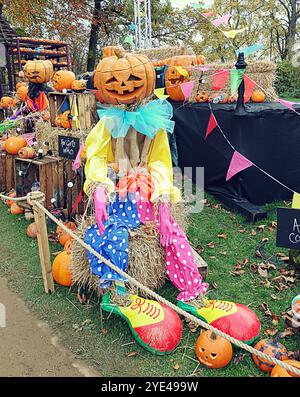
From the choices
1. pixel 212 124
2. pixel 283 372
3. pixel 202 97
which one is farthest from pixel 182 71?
pixel 283 372

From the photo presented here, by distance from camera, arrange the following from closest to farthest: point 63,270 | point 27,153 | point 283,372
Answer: point 283,372, point 63,270, point 27,153

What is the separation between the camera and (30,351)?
2844mm

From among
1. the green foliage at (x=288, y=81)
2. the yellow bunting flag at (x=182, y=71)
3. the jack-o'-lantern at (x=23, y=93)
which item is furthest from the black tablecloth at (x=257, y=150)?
the green foliage at (x=288, y=81)

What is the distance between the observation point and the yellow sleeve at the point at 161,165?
3109 millimetres

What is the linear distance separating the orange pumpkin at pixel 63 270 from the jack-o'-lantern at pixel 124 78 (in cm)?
146

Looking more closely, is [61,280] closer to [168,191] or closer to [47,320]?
[47,320]

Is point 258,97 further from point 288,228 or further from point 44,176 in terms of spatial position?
point 288,228

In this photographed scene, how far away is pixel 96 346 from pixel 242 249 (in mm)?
2134

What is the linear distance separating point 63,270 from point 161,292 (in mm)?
891

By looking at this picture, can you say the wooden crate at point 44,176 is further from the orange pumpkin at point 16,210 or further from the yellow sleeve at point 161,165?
the yellow sleeve at point 161,165

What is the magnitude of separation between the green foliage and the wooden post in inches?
766

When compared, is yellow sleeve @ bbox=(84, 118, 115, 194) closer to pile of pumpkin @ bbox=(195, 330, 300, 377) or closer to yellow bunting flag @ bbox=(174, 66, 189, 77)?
pile of pumpkin @ bbox=(195, 330, 300, 377)

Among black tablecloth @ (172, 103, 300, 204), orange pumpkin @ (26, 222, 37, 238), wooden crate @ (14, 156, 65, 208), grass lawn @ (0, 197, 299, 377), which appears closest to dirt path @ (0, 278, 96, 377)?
grass lawn @ (0, 197, 299, 377)

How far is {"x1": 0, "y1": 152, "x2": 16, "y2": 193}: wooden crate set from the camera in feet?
19.4
